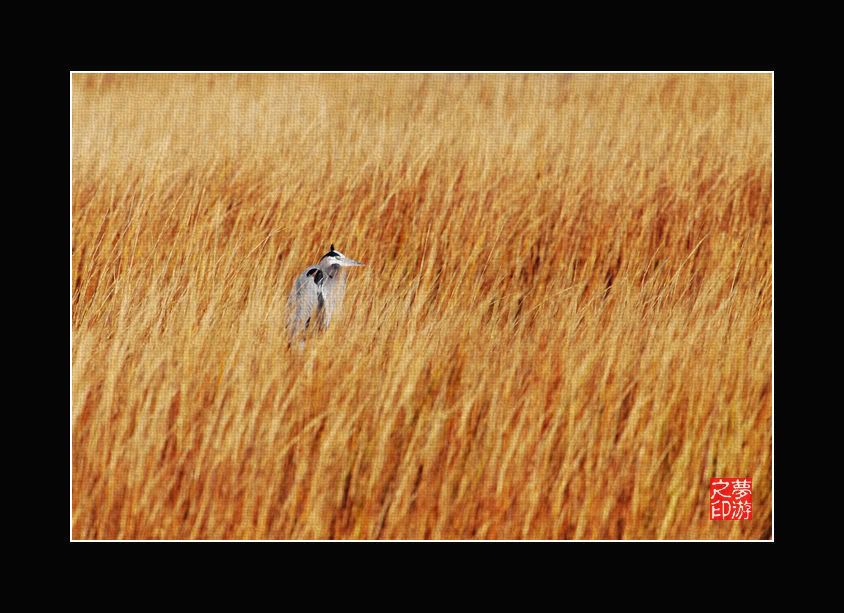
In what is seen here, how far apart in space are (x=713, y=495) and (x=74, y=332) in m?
2.54

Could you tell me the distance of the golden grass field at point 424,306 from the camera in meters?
3.11

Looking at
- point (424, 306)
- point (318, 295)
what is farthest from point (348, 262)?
point (424, 306)

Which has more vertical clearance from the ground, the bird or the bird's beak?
the bird's beak

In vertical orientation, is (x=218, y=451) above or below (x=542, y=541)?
above

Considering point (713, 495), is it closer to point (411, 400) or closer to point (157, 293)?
point (411, 400)

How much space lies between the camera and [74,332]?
3.16 metres

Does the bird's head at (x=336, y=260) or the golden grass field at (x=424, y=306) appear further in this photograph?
the bird's head at (x=336, y=260)

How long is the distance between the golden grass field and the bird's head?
42mm

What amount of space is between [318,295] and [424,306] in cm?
42

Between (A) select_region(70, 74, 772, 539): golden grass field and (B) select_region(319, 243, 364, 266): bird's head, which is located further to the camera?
(B) select_region(319, 243, 364, 266): bird's head

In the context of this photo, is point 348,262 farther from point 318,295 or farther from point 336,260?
point 318,295

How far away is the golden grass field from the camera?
3.11m

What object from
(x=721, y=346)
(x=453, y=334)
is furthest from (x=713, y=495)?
(x=453, y=334)

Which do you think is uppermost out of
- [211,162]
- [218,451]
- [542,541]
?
[211,162]
